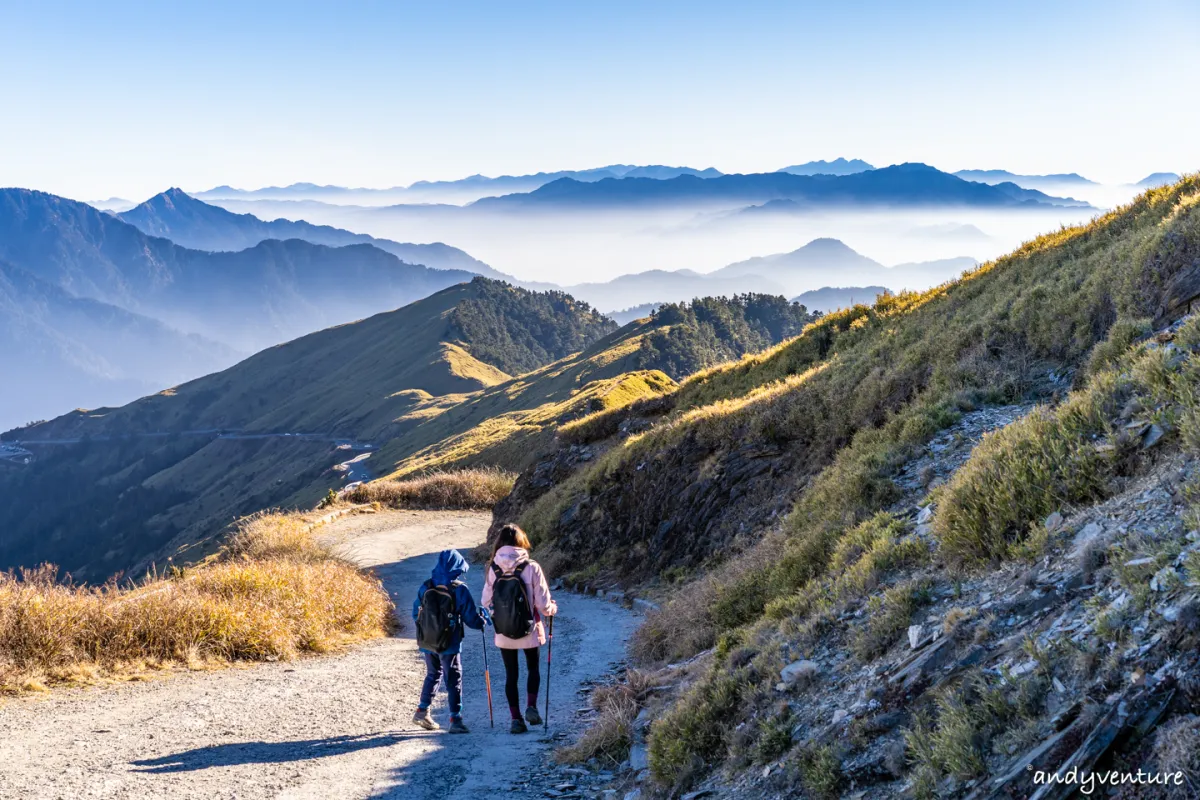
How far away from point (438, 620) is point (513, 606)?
85cm

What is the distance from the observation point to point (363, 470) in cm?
12669

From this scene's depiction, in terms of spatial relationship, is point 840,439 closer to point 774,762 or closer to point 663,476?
point 663,476

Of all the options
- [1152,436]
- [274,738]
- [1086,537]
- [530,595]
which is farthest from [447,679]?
[1152,436]

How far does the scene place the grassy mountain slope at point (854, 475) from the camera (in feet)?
22.2

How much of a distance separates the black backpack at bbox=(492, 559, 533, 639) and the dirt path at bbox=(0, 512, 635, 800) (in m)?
1.16

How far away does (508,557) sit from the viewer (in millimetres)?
9102

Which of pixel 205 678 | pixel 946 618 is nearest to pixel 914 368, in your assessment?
pixel 946 618

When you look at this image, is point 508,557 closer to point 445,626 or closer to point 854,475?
point 445,626

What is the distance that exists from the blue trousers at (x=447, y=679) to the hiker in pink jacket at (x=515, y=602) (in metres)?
0.57

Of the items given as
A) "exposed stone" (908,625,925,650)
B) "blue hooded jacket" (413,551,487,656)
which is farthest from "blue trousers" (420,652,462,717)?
"exposed stone" (908,625,925,650)

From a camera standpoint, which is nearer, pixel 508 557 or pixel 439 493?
pixel 508 557

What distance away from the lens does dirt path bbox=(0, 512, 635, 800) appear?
700cm

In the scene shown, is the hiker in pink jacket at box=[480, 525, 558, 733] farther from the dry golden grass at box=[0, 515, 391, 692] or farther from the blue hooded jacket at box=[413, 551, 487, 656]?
the dry golden grass at box=[0, 515, 391, 692]

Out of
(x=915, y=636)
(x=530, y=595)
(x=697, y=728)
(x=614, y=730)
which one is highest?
(x=915, y=636)
